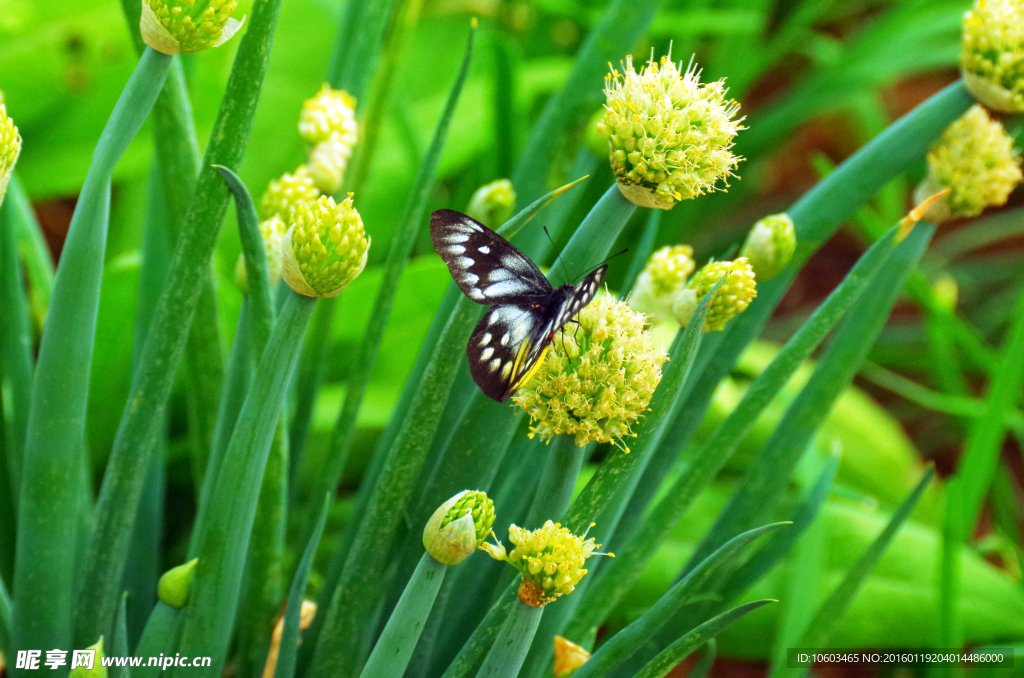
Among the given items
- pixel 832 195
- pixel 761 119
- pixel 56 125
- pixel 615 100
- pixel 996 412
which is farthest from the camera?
pixel 761 119

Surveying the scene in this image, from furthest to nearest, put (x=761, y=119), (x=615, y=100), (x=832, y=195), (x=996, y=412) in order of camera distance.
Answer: (x=761, y=119) → (x=996, y=412) → (x=832, y=195) → (x=615, y=100)

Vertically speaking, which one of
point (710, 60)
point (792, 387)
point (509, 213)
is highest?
point (710, 60)

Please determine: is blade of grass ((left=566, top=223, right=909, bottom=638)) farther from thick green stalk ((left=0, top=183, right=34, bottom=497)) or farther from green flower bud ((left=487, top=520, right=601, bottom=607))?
thick green stalk ((left=0, top=183, right=34, bottom=497))

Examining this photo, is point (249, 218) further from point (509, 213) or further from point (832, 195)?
point (832, 195)

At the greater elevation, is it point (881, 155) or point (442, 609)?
point (881, 155)

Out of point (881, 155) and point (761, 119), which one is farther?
point (761, 119)

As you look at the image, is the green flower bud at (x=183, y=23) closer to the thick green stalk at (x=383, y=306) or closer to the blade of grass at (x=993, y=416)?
the thick green stalk at (x=383, y=306)

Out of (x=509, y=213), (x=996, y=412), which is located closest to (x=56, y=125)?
(x=509, y=213)
